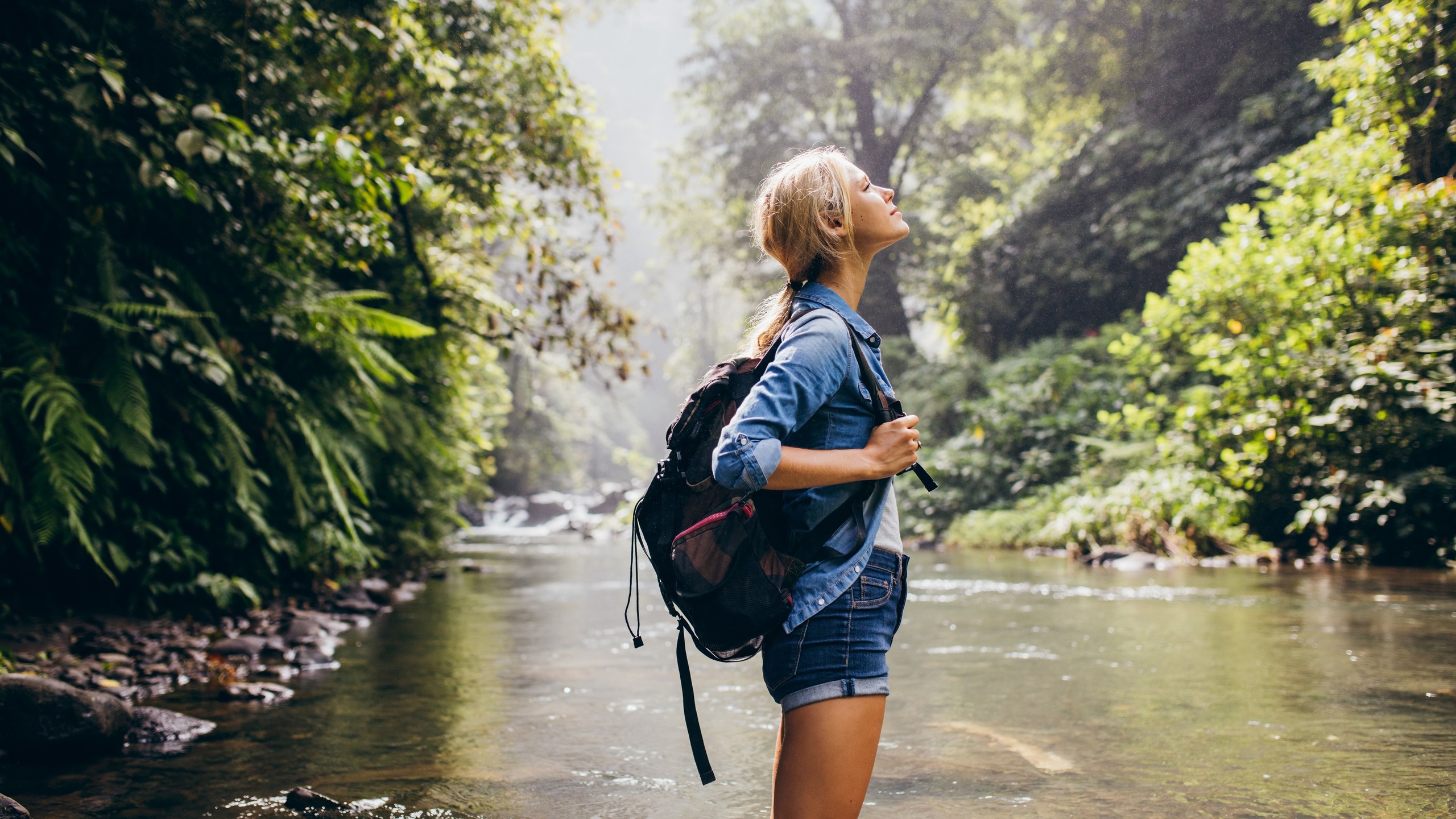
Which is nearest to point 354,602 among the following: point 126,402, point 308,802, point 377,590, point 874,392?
point 377,590

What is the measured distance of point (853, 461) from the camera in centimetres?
170

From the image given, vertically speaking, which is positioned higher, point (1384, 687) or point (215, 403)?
point (215, 403)

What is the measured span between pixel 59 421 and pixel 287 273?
1862mm

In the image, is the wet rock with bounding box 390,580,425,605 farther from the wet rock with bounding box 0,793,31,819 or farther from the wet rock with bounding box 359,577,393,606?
the wet rock with bounding box 0,793,31,819

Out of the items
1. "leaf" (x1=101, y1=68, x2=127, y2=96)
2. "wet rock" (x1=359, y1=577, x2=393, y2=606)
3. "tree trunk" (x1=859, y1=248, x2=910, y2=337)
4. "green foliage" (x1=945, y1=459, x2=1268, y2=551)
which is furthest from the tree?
"leaf" (x1=101, y1=68, x2=127, y2=96)

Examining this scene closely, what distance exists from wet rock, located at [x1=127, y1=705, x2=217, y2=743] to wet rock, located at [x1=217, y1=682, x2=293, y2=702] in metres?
0.53

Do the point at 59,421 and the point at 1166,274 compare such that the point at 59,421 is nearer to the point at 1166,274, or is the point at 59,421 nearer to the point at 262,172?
the point at 262,172

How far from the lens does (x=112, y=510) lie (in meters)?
4.61

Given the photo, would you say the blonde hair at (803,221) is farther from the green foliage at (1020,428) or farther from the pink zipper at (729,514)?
the green foliage at (1020,428)

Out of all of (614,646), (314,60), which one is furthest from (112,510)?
(314,60)

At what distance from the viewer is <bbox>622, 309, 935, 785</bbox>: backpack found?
5.43 ft

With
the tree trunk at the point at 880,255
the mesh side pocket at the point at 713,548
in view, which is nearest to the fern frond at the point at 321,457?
the mesh side pocket at the point at 713,548

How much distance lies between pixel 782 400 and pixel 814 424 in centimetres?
18

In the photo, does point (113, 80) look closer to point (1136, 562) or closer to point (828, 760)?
point (828, 760)
